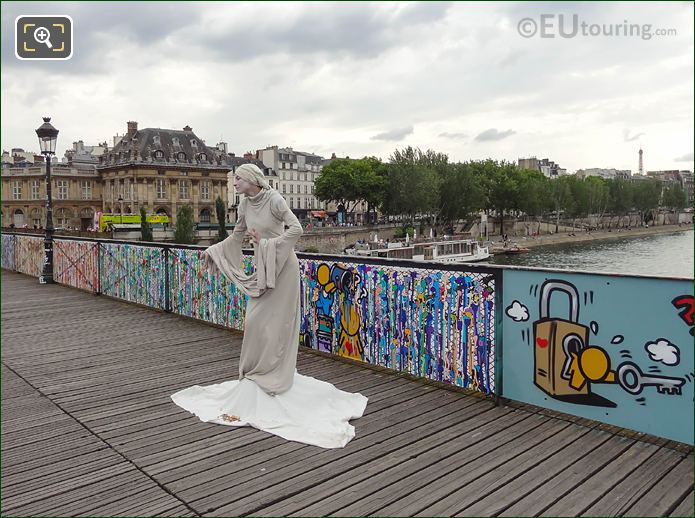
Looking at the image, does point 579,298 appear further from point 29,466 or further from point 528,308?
point 29,466

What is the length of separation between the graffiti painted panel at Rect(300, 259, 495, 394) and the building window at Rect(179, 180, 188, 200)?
8928 cm

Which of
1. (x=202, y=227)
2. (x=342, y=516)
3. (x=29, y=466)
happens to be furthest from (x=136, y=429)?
(x=202, y=227)

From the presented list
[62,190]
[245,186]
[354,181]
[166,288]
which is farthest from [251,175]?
[62,190]

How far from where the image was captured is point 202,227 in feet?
269

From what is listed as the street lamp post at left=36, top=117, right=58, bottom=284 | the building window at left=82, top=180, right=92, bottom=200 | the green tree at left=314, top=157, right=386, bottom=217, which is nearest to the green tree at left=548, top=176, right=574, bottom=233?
the green tree at left=314, top=157, right=386, bottom=217

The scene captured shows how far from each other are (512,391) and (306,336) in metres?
3.62

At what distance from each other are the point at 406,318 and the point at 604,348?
2475 mm

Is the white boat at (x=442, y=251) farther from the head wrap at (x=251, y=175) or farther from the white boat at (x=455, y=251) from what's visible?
the head wrap at (x=251, y=175)

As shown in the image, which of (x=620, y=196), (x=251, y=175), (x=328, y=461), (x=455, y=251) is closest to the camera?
(x=328, y=461)

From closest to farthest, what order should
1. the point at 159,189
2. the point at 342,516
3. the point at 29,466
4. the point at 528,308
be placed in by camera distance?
the point at 342,516, the point at 29,466, the point at 528,308, the point at 159,189

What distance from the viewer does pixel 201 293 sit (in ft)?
36.6

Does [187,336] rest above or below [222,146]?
below

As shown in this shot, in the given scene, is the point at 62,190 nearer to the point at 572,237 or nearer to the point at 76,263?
the point at 76,263

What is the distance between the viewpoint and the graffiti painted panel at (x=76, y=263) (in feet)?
52.3
